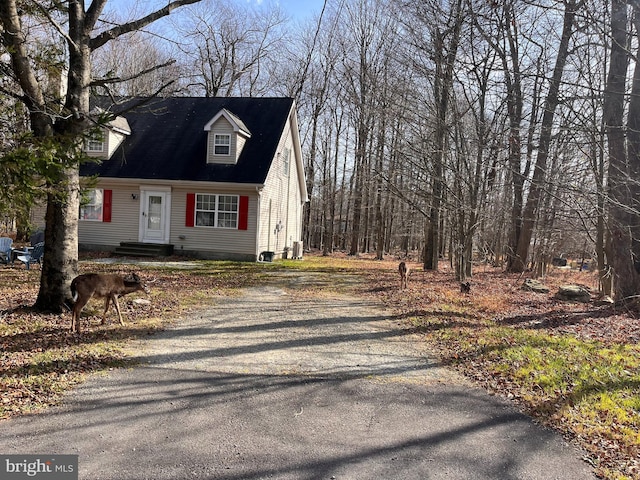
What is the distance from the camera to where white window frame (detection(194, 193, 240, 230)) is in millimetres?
18641

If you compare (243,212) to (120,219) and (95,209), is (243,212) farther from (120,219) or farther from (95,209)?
(95,209)

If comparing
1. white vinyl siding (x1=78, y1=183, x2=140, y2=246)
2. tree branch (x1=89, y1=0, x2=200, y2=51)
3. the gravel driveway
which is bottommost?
the gravel driveway

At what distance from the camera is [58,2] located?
7.64 meters

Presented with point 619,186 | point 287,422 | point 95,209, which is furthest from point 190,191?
point 287,422

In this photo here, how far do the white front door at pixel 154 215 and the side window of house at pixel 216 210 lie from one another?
1.32 m

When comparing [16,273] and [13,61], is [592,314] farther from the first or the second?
[16,273]

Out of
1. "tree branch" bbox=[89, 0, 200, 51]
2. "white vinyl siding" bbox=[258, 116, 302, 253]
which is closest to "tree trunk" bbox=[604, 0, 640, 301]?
"tree branch" bbox=[89, 0, 200, 51]

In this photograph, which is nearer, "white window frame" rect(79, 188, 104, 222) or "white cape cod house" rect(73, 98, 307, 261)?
"white cape cod house" rect(73, 98, 307, 261)

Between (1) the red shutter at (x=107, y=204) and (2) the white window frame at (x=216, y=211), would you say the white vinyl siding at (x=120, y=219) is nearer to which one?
(1) the red shutter at (x=107, y=204)

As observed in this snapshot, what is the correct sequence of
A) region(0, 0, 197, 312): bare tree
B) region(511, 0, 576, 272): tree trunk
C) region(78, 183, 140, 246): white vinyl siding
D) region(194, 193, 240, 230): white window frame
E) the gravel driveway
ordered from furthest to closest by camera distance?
1. region(78, 183, 140, 246): white vinyl siding
2. region(194, 193, 240, 230): white window frame
3. region(511, 0, 576, 272): tree trunk
4. region(0, 0, 197, 312): bare tree
5. the gravel driveway

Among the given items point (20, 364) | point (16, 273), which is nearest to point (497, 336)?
point (20, 364)

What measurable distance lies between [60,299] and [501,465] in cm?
720

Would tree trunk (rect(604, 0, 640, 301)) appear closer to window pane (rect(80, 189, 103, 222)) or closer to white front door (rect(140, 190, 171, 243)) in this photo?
white front door (rect(140, 190, 171, 243))

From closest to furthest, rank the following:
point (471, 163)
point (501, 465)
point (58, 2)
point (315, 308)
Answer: point (501, 465), point (58, 2), point (315, 308), point (471, 163)
